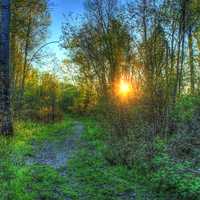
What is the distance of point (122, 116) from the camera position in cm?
976

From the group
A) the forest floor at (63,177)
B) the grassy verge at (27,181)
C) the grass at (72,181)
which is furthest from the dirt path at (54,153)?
the grassy verge at (27,181)

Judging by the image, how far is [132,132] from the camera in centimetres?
873

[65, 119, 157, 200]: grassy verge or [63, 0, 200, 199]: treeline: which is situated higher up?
[63, 0, 200, 199]: treeline

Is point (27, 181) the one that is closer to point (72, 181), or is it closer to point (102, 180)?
point (72, 181)

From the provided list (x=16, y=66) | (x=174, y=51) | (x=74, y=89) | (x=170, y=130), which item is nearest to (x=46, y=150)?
(x=170, y=130)

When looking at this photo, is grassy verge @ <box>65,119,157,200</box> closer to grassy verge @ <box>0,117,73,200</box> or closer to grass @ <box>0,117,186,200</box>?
grass @ <box>0,117,186,200</box>

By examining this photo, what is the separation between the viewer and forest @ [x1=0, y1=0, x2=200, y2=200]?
22.2ft

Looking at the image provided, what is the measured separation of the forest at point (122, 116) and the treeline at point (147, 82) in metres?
0.03

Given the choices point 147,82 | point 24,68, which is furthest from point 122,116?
point 24,68

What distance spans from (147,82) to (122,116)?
1.41 metres

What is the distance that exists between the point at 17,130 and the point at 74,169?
5239 millimetres

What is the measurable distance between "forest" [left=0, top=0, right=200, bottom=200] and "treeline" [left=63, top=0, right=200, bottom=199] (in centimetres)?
3

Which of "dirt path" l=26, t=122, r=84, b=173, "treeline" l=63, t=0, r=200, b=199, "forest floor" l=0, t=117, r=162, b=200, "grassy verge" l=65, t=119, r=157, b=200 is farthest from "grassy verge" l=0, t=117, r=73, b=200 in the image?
"treeline" l=63, t=0, r=200, b=199

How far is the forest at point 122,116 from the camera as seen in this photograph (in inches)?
266
